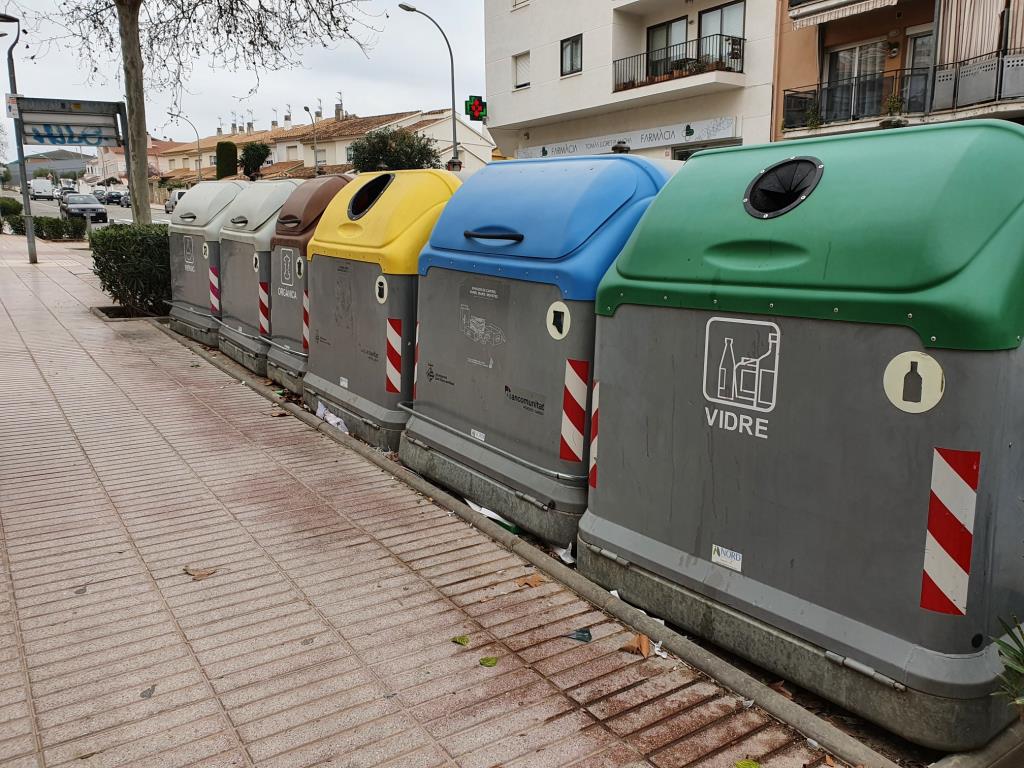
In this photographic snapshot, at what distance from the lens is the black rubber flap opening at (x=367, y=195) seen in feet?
20.2

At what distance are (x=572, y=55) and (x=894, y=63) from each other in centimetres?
1063

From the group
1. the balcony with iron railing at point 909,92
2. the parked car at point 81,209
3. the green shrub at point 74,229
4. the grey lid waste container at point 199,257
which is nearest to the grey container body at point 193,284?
the grey lid waste container at point 199,257

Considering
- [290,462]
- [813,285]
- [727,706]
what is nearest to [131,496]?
[290,462]

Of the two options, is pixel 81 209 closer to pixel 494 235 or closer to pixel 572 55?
pixel 572 55

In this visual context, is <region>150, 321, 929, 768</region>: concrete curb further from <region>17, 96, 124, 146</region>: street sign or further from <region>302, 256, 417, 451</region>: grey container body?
<region>17, 96, 124, 146</region>: street sign

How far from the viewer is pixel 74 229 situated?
94.9ft

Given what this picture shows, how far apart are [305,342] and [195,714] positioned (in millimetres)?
4611

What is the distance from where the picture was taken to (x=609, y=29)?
2533 centimetres

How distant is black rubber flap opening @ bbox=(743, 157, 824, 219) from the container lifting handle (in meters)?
1.43

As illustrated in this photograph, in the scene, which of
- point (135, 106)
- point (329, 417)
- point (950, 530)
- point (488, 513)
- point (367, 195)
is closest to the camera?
point (950, 530)

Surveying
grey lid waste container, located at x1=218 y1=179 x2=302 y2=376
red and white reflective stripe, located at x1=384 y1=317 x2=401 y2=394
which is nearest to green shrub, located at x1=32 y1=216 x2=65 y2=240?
grey lid waste container, located at x1=218 y1=179 x2=302 y2=376

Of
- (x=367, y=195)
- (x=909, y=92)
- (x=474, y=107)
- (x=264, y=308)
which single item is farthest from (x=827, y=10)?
(x=367, y=195)

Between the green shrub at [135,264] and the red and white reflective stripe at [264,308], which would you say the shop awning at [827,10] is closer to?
the green shrub at [135,264]

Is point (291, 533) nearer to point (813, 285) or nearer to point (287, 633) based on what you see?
point (287, 633)
